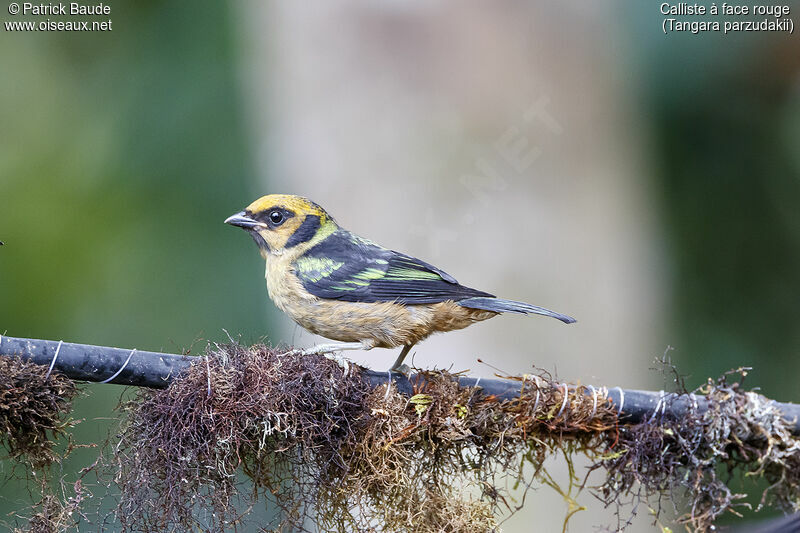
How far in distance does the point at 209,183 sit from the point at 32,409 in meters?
6.33

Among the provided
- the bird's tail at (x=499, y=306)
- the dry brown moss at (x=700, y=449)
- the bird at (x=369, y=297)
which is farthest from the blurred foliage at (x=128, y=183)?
the dry brown moss at (x=700, y=449)

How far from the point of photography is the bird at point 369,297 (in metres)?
3.99

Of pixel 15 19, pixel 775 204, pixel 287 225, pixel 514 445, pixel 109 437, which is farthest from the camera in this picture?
pixel 15 19

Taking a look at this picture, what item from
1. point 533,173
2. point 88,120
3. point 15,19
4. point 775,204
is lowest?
point 775,204

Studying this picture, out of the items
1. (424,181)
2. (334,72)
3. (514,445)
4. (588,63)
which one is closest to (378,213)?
(424,181)

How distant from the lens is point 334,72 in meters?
6.50

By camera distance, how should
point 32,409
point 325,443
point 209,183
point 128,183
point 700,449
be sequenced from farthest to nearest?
point 209,183 → point 128,183 → point 700,449 → point 325,443 → point 32,409

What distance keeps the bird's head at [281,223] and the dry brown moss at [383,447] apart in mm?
1320

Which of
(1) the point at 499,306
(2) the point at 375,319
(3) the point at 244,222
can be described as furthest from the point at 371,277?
(3) the point at 244,222

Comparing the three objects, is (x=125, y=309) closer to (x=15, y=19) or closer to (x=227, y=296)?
(x=227, y=296)

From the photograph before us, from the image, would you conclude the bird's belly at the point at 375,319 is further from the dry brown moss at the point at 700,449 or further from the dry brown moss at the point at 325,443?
the dry brown moss at the point at 700,449

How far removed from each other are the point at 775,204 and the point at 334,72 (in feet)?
13.5

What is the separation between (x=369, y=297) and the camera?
4016 millimetres

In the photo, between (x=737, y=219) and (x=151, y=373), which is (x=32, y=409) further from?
(x=737, y=219)
